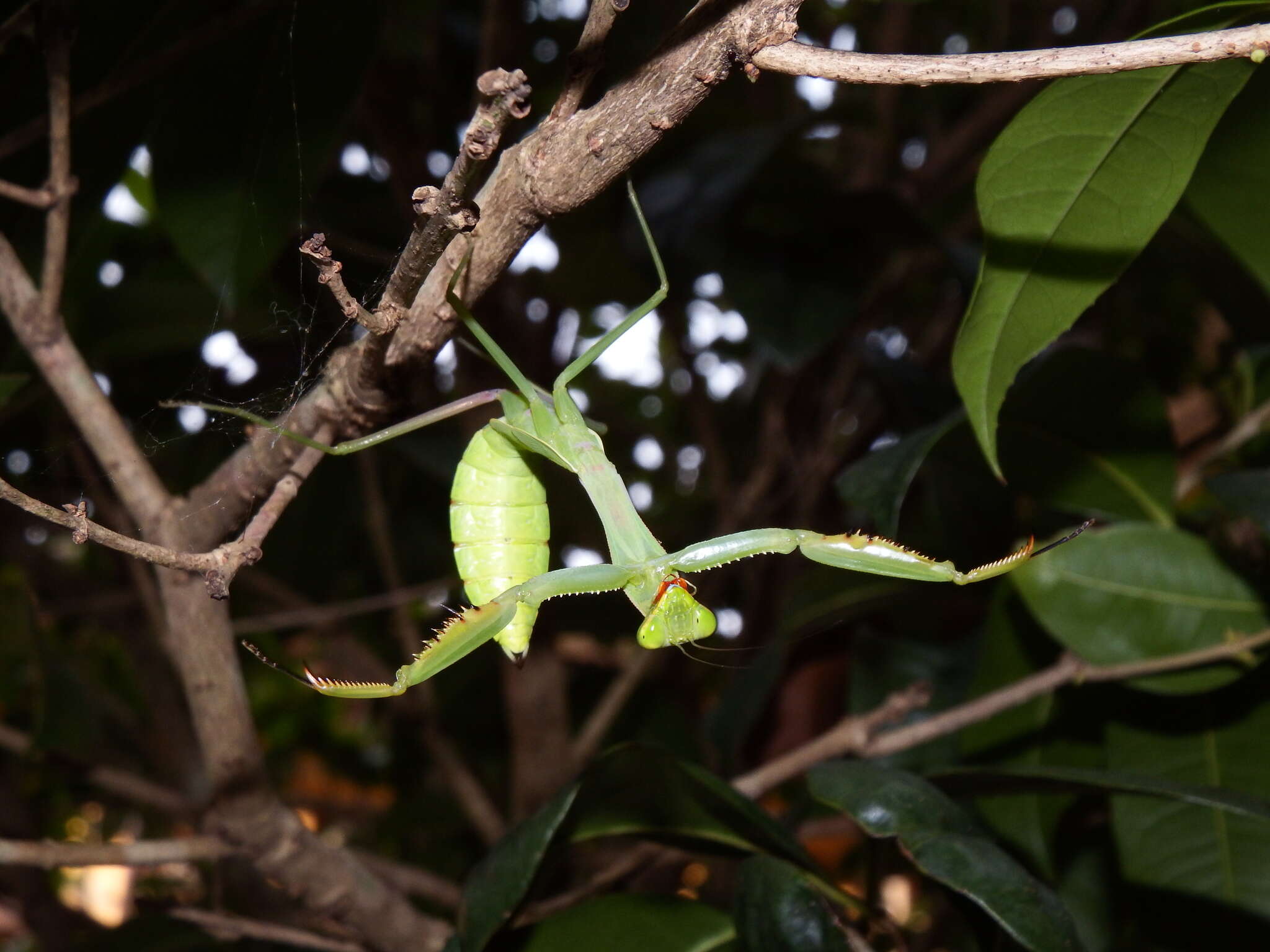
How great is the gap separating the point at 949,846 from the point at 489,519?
0.63m

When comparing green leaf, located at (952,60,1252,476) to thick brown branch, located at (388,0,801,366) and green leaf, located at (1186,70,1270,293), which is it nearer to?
green leaf, located at (1186,70,1270,293)

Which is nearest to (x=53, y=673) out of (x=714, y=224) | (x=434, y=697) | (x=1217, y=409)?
(x=434, y=697)

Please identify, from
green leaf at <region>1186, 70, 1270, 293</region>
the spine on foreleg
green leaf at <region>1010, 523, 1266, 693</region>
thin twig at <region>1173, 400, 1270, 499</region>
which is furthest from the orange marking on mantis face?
thin twig at <region>1173, 400, 1270, 499</region>

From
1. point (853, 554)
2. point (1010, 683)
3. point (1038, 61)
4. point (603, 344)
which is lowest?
point (1010, 683)

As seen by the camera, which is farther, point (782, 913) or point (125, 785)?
point (125, 785)

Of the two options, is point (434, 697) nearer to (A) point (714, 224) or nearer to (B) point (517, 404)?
(A) point (714, 224)

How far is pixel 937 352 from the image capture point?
2.60m

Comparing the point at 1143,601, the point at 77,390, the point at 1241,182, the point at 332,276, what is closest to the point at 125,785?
the point at 77,390

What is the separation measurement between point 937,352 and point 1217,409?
2.37ft

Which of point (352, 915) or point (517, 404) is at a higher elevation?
point (517, 404)

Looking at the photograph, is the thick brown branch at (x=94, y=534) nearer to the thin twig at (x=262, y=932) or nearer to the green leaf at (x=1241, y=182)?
the thin twig at (x=262, y=932)

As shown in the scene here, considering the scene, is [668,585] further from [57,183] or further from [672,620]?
[57,183]

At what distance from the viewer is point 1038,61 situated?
654 millimetres

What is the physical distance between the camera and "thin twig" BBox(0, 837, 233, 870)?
3.81 feet
